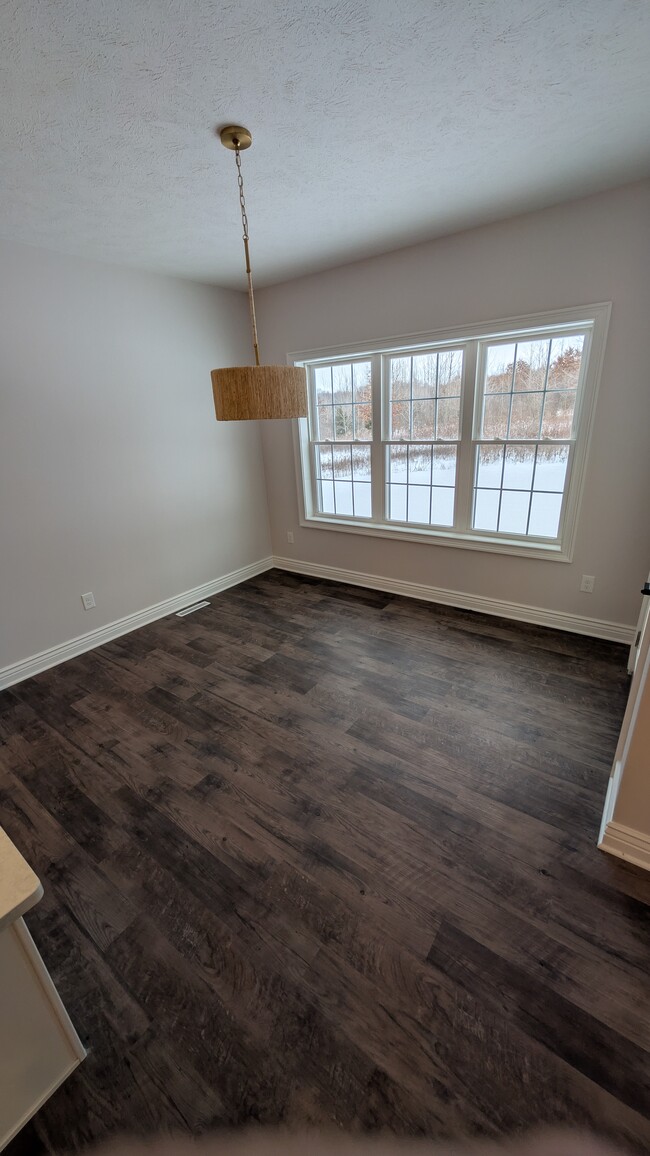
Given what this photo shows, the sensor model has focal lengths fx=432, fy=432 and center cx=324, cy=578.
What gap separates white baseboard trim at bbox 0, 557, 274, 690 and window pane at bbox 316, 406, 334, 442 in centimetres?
149

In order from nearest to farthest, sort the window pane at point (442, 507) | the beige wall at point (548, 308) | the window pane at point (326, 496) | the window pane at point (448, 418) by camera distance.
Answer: the beige wall at point (548, 308) → the window pane at point (448, 418) → the window pane at point (442, 507) → the window pane at point (326, 496)

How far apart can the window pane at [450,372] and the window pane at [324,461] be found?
120 cm

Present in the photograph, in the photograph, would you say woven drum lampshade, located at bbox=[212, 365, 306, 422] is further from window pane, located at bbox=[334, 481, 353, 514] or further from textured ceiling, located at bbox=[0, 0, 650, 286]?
window pane, located at bbox=[334, 481, 353, 514]

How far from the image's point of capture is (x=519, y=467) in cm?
313

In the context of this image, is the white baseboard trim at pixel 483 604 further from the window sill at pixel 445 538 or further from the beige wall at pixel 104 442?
the beige wall at pixel 104 442

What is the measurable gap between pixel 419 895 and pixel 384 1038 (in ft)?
1.33

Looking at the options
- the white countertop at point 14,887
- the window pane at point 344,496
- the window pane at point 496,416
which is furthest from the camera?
the window pane at point 344,496

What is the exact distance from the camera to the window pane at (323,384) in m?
3.91

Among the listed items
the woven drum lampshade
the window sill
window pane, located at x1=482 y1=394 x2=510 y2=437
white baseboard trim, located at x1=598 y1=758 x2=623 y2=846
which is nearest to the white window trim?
the window sill

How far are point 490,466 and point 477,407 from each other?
438 mm

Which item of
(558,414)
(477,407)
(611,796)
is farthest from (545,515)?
(611,796)

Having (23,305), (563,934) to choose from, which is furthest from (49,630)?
(563,934)

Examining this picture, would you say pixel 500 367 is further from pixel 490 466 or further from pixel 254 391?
pixel 254 391

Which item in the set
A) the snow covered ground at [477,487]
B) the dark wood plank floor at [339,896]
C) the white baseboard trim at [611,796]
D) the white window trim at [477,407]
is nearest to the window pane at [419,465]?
the snow covered ground at [477,487]
